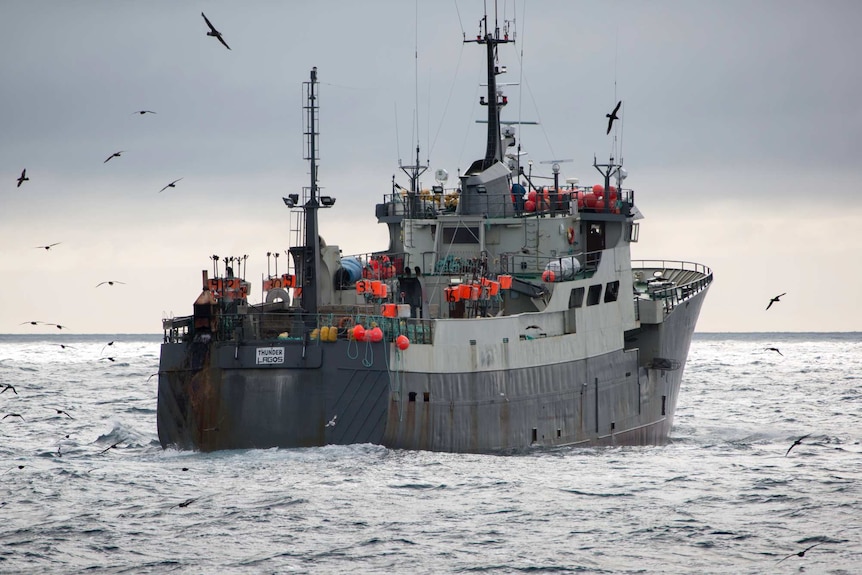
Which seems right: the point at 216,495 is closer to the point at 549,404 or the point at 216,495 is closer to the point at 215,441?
the point at 215,441

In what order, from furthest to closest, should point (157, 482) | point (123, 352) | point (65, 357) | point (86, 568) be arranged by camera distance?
point (123, 352), point (65, 357), point (157, 482), point (86, 568)

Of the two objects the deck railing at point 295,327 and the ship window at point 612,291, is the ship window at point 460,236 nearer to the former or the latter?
the ship window at point 612,291

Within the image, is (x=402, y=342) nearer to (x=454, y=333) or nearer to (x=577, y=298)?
(x=454, y=333)

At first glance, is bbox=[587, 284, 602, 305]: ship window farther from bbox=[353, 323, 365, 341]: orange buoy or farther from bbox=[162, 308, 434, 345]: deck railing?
bbox=[353, 323, 365, 341]: orange buoy

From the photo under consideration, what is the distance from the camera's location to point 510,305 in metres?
51.6

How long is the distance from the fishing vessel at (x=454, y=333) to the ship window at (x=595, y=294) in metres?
0.07

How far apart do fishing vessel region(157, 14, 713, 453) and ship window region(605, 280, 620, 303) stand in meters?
0.09

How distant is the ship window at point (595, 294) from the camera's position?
173 ft

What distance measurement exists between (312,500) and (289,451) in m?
4.88

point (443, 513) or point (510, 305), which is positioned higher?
point (510, 305)

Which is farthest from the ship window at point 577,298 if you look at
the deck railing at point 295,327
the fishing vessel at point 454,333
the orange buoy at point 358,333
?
→ the orange buoy at point 358,333

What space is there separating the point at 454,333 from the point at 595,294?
894 cm

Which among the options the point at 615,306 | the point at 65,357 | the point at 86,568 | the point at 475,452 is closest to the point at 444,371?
the point at 475,452

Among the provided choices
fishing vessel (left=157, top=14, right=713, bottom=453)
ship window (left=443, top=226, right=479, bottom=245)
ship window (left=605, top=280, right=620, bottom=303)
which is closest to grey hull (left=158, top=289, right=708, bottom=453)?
fishing vessel (left=157, top=14, right=713, bottom=453)
